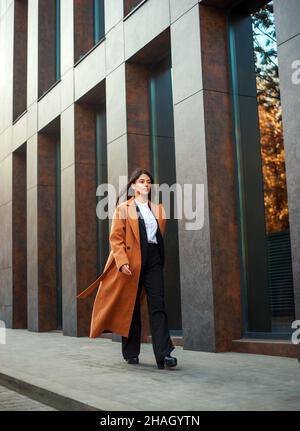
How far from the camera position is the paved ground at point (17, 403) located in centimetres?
440

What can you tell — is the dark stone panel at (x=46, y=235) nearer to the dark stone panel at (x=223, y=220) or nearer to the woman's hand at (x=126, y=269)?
the dark stone panel at (x=223, y=220)

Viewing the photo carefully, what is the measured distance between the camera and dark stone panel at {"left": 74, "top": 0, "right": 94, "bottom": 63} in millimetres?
11594

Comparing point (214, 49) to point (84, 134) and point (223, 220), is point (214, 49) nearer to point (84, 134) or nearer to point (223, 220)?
point (223, 220)

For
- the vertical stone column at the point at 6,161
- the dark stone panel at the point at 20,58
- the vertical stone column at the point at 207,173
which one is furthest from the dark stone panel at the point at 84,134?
the dark stone panel at the point at 20,58

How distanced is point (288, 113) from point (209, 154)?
1.48m

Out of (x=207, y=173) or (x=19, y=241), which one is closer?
(x=207, y=173)

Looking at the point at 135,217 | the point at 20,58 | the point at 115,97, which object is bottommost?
the point at 135,217

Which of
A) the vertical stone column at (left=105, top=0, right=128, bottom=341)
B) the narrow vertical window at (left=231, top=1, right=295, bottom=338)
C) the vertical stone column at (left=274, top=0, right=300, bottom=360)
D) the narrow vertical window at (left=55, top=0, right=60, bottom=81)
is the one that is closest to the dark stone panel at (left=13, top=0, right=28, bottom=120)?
the narrow vertical window at (left=55, top=0, right=60, bottom=81)

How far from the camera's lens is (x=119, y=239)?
225 inches

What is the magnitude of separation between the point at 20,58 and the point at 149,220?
36.9ft

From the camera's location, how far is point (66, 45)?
11.9 metres

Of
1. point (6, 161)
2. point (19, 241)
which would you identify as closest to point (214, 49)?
point (19, 241)
